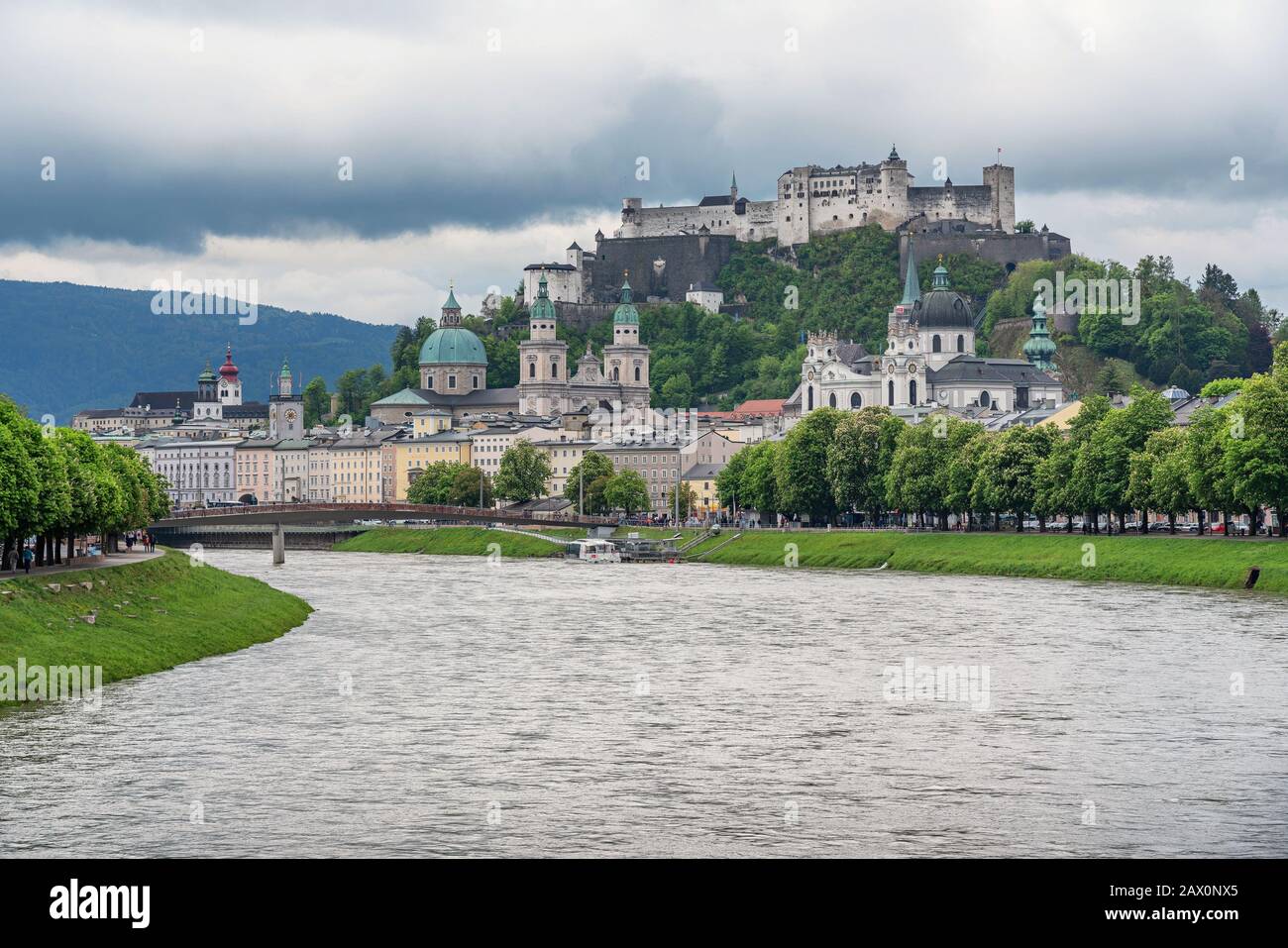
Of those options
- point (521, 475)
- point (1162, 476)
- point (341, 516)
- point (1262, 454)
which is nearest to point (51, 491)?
point (1262, 454)

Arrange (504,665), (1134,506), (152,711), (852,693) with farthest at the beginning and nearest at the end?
(1134,506)
(504,665)
(852,693)
(152,711)

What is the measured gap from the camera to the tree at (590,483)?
174 m

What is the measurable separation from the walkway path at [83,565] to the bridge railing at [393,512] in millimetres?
43246

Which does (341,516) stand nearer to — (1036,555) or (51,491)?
(1036,555)

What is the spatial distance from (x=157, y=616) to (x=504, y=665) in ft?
39.9

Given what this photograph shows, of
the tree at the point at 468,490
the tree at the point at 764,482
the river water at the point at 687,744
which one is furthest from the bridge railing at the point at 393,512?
the river water at the point at 687,744

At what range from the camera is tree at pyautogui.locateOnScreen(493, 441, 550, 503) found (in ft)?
609

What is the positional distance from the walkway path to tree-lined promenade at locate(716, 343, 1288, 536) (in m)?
→ 44.5

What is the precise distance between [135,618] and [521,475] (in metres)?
127

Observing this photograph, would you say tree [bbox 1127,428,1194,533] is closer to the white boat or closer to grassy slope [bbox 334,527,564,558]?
the white boat

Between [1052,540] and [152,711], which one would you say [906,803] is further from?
[1052,540]
